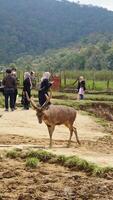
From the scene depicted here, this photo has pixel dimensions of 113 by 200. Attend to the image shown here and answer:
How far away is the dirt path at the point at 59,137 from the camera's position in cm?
1538

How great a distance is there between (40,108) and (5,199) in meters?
6.67

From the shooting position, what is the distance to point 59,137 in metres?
19.0

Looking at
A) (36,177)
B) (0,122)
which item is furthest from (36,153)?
(0,122)

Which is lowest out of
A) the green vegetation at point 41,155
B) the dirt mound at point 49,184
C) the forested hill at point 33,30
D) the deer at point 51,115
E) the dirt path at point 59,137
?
the dirt path at point 59,137

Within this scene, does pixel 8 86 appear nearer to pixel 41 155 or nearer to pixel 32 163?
pixel 41 155

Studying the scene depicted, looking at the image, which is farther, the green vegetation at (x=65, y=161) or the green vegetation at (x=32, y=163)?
the green vegetation at (x=32, y=163)

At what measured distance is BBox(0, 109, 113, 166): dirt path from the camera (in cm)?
1538

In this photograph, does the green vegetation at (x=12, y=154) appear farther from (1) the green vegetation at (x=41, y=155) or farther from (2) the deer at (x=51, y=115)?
(2) the deer at (x=51, y=115)

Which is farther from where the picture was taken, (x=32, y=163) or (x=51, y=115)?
(x=51, y=115)

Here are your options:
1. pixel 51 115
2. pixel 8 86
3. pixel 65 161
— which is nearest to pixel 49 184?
pixel 65 161

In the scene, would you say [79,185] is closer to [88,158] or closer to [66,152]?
[88,158]

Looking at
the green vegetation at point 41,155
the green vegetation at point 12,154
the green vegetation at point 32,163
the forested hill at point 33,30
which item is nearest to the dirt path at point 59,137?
the green vegetation at point 41,155

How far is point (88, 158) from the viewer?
14.2m

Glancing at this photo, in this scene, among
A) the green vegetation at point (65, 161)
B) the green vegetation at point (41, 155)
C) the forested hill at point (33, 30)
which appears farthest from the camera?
the forested hill at point (33, 30)
